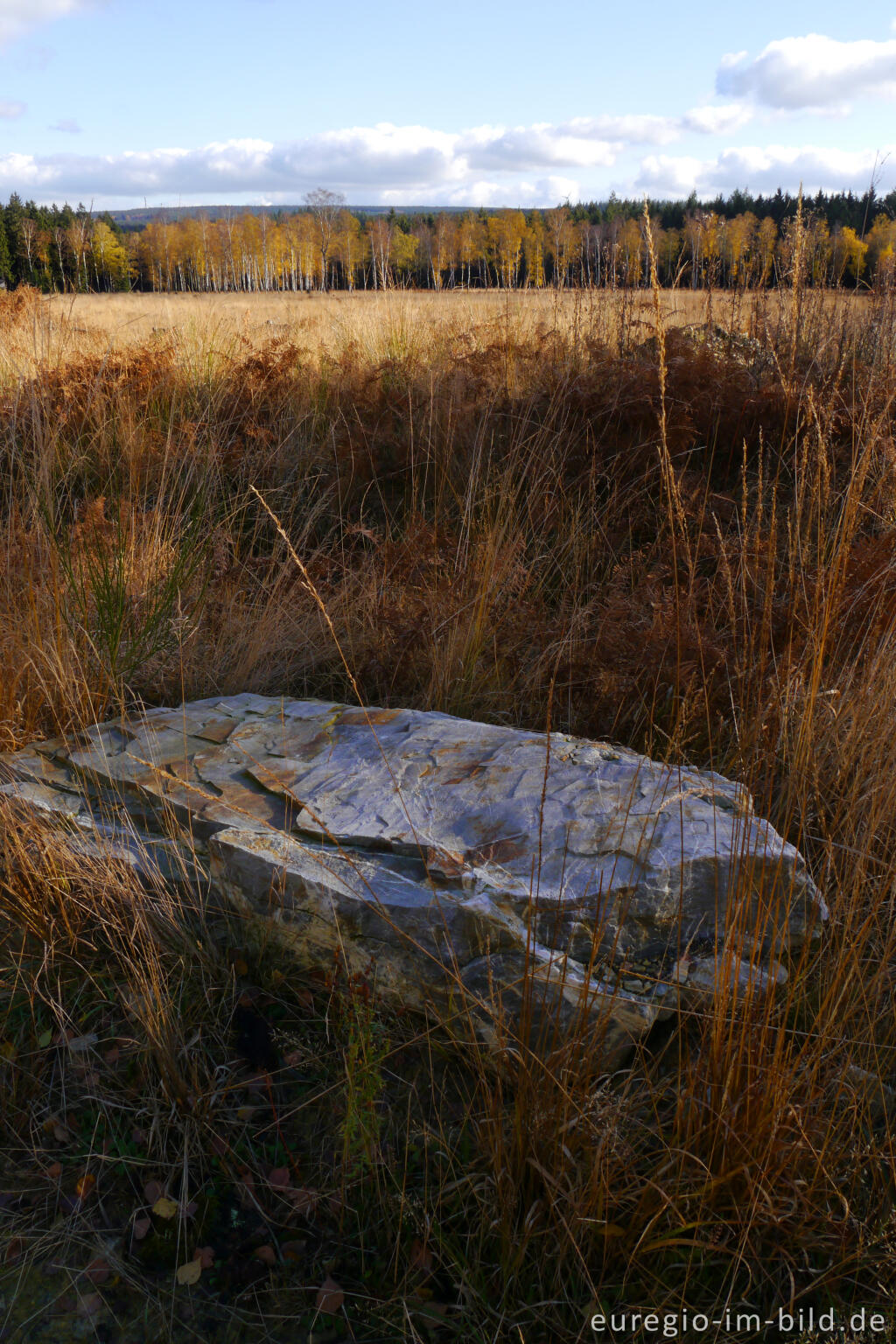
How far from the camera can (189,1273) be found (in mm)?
1586

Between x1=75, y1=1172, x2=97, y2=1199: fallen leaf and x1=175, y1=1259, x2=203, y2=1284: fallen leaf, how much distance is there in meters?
0.26

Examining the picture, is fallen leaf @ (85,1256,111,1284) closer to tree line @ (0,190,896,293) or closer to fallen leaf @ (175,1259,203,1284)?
fallen leaf @ (175,1259,203,1284)

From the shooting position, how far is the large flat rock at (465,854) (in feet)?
5.48

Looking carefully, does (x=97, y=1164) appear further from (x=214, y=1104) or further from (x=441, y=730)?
(x=441, y=730)

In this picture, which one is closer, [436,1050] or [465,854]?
[436,1050]

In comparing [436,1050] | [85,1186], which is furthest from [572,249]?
[85,1186]

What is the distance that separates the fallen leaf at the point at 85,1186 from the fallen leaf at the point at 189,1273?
0.87 feet

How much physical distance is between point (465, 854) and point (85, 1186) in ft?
3.38

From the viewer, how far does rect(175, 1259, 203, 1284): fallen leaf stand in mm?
1578

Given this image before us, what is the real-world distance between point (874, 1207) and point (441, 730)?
4.87 ft

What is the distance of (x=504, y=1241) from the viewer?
1.46 metres

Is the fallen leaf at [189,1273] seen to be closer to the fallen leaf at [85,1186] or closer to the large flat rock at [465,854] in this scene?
the fallen leaf at [85,1186]

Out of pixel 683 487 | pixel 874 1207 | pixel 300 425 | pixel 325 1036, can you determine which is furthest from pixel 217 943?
pixel 300 425

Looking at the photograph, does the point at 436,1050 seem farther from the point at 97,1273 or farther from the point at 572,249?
the point at 572,249
